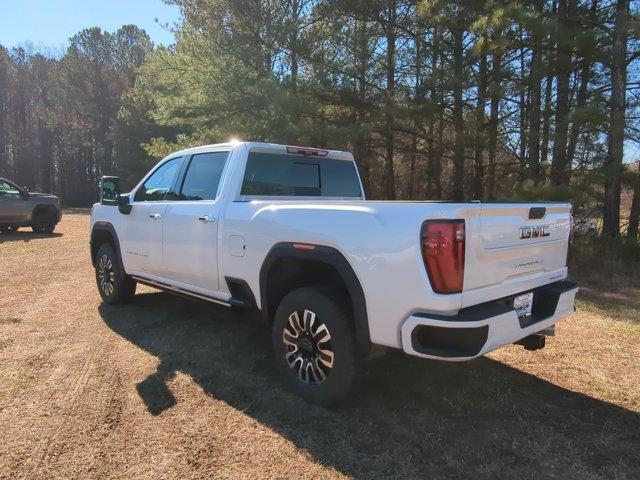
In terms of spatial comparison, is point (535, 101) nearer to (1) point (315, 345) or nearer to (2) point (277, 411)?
(1) point (315, 345)

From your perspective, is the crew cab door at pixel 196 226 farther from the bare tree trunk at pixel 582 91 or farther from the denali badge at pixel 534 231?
the bare tree trunk at pixel 582 91

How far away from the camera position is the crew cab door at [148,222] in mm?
5145

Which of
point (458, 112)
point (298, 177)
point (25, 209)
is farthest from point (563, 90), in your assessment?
point (25, 209)

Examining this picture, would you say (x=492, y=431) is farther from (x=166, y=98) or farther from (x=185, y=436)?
(x=166, y=98)

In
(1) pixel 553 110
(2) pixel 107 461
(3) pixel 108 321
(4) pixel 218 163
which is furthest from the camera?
(1) pixel 553 110

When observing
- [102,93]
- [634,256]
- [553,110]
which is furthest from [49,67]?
[634,256]

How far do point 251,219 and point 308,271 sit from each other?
0.62 metres

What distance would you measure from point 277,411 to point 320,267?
1.05 metres

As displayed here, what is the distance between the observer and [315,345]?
3.49 meters

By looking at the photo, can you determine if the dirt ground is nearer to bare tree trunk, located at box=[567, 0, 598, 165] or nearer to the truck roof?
the truck roof

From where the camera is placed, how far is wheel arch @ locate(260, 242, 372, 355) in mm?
3109

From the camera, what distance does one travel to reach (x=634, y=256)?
30.5 feet

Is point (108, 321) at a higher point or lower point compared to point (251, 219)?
lower

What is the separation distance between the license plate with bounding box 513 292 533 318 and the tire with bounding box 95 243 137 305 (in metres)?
4.49
